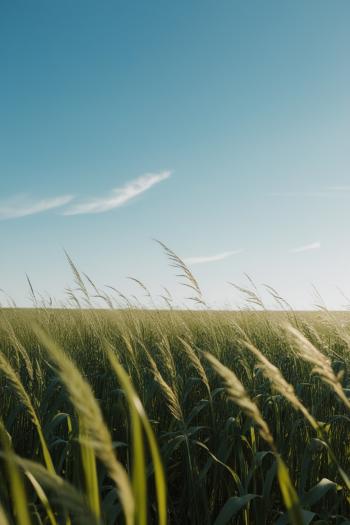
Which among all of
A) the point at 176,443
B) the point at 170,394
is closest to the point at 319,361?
the point at 170,394

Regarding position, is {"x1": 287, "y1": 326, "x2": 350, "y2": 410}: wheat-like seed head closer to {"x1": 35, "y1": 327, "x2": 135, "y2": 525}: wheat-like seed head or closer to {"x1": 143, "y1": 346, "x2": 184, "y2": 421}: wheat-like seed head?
{"x1": 143, "y1": 346, "x2": 184, "y2": 421}: wheat-like seed head

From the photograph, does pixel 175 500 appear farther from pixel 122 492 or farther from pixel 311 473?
pixel 122 492

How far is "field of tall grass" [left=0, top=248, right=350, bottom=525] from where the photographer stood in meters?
0.55

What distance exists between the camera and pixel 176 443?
193 centimetres

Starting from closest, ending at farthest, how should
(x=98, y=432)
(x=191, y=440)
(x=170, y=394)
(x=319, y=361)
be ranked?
(x=98, y=432)
(x=319, y=361)
(x=170, y=394)
(x=191, y=440)

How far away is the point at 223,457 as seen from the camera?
6.65 ft

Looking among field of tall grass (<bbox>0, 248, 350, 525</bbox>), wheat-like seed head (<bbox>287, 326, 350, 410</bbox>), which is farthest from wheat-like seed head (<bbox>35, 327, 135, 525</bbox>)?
wheat-like seed head (<bbox>287, 326, 350, 410</bbox>)

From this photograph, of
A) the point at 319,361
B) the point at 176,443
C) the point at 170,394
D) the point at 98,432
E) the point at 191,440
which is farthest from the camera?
the point at 191,440

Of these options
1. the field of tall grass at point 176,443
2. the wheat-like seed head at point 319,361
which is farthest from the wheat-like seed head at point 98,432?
the wheat-like seed head at point 319,361

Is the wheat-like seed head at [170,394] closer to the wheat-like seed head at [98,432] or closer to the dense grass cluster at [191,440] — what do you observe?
the dense grass cluster at [191,440]

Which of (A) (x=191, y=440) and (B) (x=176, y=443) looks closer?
(B) (x=176, y=443)

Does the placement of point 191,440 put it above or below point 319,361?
below

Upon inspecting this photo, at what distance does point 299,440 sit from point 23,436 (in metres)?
1.63

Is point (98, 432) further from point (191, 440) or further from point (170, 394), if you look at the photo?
point (191, 440)
